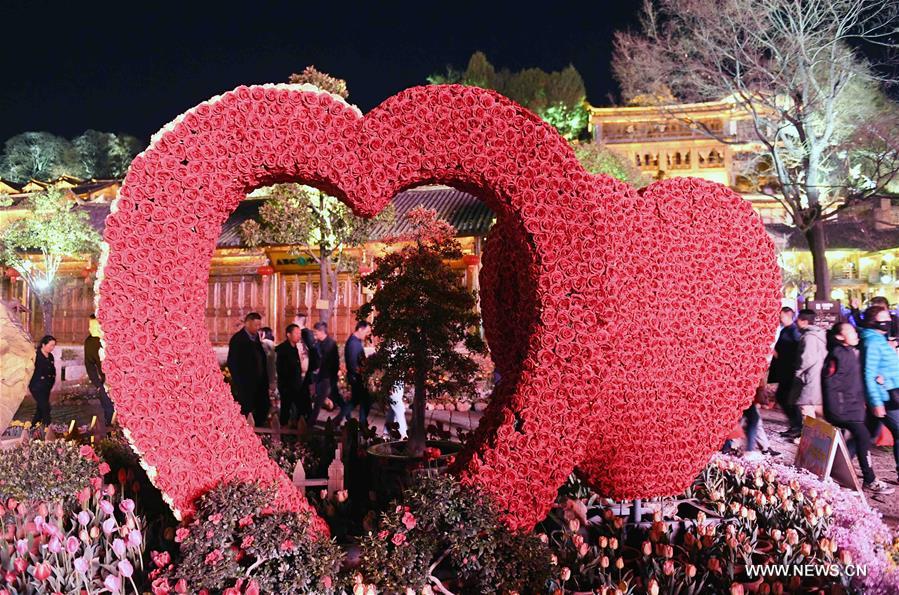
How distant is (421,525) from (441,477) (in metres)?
0.30

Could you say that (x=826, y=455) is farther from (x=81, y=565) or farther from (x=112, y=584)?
(x=81, y=565)

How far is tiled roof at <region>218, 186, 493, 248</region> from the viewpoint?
19484 millimetres

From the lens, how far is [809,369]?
6969 millimetres

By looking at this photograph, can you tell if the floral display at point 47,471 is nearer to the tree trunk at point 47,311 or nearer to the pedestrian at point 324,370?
the pedestrian at point 324,370

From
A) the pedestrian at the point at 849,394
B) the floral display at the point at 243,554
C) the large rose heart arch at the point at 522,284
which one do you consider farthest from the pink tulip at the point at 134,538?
the pedestrian at the point at 849,394

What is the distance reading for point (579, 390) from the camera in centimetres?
A: 384

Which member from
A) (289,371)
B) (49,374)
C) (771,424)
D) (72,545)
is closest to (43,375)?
(49,374)

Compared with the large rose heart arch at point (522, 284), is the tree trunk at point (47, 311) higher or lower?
lower

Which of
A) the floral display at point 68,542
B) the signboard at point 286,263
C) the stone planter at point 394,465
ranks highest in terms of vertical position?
the signboard at point 286,263

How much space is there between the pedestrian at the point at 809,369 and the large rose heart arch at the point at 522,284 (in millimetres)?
3042

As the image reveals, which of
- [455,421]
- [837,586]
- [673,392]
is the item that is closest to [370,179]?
[673,392]

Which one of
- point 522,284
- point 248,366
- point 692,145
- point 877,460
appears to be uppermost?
point 692,145

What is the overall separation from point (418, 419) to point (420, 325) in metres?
0.92

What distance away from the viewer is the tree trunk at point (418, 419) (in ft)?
20.7
